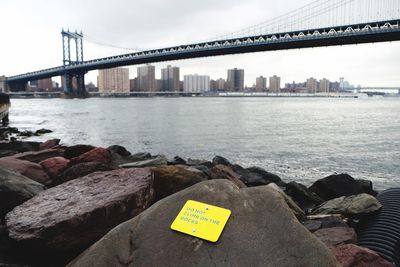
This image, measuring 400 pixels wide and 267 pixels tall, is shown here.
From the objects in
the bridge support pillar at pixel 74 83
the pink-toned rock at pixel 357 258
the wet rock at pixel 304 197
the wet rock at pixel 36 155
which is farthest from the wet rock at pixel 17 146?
the bridge support pillar at pixel 74 83

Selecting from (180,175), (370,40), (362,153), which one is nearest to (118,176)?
(180,175)

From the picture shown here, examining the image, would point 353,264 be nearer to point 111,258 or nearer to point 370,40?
point 111,258

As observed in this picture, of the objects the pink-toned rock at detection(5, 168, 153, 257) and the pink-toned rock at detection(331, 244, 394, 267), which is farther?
the pink-toned rock at detection(5, 168, 153, 257)

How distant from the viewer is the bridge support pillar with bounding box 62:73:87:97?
64881 mm

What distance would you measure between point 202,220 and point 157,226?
10.0 inches

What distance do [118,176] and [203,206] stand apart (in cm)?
136

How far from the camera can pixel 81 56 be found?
7688 cm

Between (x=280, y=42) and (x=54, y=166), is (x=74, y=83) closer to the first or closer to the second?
(x=280, y=42)

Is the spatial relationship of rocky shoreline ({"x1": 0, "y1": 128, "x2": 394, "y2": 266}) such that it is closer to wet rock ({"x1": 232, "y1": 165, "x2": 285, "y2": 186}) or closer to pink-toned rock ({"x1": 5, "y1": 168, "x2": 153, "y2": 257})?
pink-toned rock ({"x1": 5, "y1": 168, "x2": 153, "y2": 257})

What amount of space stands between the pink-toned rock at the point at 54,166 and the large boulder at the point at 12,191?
1179mm

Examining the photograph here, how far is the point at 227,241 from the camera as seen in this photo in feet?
5.84

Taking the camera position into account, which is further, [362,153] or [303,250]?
[362,153]

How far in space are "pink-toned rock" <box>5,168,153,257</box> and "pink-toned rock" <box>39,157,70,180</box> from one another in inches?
66.2

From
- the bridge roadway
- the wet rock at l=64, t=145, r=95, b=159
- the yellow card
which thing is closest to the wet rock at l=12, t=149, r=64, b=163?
the wet rock at l=64, t=145, r=95, b=159
